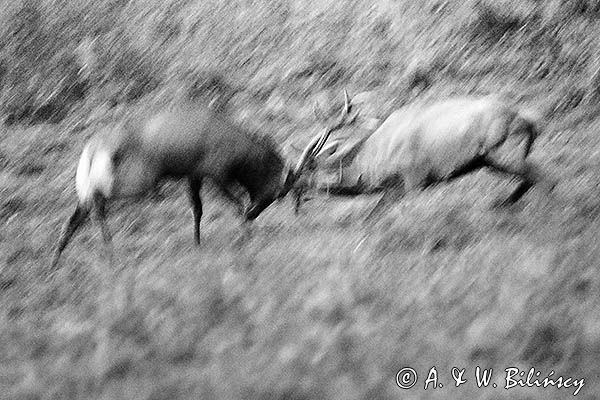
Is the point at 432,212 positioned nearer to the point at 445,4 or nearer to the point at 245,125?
the point at 245,125

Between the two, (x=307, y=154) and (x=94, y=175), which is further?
(x=307, y=154)

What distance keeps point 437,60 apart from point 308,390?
4.05 metres

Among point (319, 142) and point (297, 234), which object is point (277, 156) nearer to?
point (319, 142)

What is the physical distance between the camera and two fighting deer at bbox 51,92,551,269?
15.5ft

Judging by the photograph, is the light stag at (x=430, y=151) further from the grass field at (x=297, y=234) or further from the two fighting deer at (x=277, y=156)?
the grass field at (x=297, y=234)

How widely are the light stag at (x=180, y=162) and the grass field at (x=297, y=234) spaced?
21cm

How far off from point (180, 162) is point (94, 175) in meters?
0.46

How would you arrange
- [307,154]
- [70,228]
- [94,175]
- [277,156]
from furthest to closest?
[277,156] < [307,154] < [70,228] < [94,175]

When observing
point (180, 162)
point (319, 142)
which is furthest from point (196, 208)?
point (319, 142)

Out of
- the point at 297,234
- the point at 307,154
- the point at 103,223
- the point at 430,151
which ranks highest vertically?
the point at 430,151

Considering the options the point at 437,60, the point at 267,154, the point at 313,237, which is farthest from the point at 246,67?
the point at 313,237

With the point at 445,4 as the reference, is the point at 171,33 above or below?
below

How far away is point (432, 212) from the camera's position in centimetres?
496

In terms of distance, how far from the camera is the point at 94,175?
4.70m
